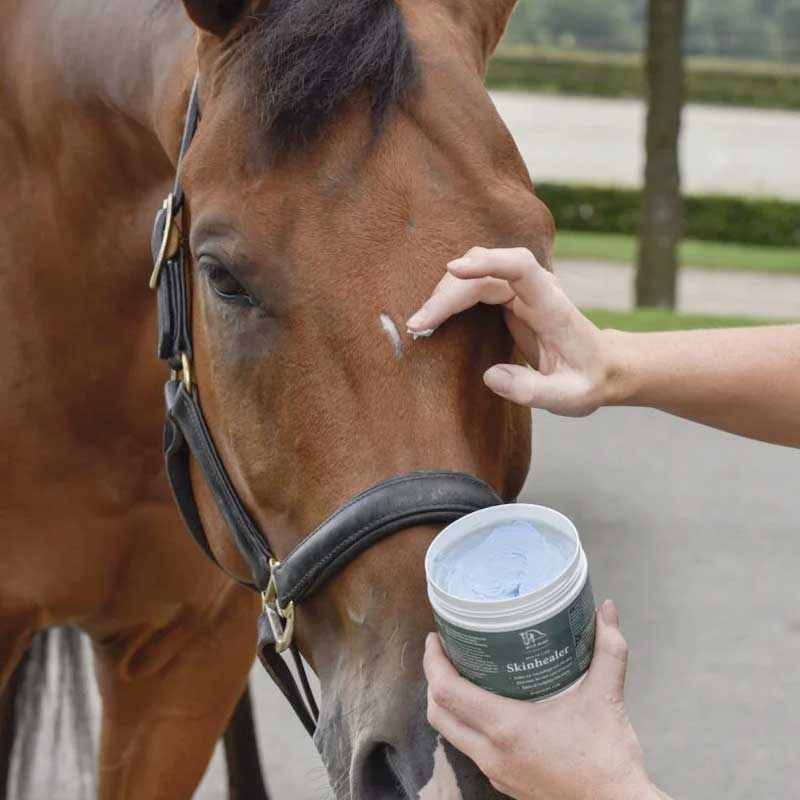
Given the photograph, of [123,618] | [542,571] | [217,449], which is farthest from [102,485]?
[542,571]

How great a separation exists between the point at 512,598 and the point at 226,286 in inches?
20.1

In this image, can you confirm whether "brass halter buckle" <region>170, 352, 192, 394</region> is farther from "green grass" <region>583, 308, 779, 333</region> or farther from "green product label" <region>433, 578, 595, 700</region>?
"green grass" <region>583, 308, 779, 333</region>

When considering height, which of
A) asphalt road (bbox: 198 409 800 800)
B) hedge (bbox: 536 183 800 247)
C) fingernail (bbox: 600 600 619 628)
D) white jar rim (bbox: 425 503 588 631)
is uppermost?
white jar rim (bbox: 425 503 588 631)

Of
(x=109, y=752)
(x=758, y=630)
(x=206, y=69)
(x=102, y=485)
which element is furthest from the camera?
(x=758, y=630)

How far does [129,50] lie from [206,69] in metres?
0.34

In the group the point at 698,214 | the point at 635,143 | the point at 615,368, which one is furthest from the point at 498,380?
the point at 635,143

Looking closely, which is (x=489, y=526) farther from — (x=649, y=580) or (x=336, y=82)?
(x=649, y=580)

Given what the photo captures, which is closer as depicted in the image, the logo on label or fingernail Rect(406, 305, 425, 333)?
the logo on label

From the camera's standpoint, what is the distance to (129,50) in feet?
6.12

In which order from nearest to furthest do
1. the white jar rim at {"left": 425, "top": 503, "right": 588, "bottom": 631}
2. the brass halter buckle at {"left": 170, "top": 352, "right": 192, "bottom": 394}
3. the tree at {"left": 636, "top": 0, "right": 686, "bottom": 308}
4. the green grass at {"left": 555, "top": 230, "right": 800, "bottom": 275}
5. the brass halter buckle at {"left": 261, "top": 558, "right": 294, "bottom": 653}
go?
1. the white jar rim at {"left": 425, "top": 503, "right": 588, "bottom": 631}
2. the brass halter buckle at {"left": 261, "top": 558, "right": 294, "bottom": 653}
3. the brass halter buckle at {"left": 170, "top": 352, "right": 192, "bottom": 394}
4. the tree at {"left": 636, "top": 0, "right": 686, "bottom": 308}
5. the green grass at {"left": 555, "top": 230, "right": 800, "bottom": 275}

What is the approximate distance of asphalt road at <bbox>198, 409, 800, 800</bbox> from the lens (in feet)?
12.0

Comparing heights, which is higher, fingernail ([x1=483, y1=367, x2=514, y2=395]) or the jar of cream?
fingernail ([x1=483, y1=367, x2=514, y2=395])

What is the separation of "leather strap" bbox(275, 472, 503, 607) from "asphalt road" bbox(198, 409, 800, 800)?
5.12 ft

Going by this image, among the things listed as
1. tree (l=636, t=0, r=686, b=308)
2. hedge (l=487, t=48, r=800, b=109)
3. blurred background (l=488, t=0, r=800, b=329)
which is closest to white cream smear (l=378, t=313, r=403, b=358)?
blurred background (l=488, t=0, r=800, b=329)
